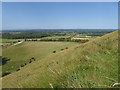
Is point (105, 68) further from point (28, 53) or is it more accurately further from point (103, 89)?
point (28, 53)

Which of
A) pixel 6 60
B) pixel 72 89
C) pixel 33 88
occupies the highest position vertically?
pixel 72 89

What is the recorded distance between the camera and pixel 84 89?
112 inches

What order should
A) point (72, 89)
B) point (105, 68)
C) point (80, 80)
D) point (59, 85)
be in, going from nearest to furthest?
point (72, 89) → point (80, 80) → point (59, 85) → point (105, 68)

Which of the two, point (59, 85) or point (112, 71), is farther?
point (112, 71)

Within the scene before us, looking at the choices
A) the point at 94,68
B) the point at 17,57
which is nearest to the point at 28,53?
the point at 17,57

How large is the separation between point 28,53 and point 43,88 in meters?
55.9

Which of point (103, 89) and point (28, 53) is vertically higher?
point (103, 89)

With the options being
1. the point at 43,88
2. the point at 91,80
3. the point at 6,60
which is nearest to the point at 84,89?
the point at 91,80

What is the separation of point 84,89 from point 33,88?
155 cm

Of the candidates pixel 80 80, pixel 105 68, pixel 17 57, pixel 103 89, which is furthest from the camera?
pixel 17 57

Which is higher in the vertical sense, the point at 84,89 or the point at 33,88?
the point at 84,89

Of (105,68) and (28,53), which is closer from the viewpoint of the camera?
(105,68)

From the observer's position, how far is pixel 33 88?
3779 mm

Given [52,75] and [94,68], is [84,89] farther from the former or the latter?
[94,68]
